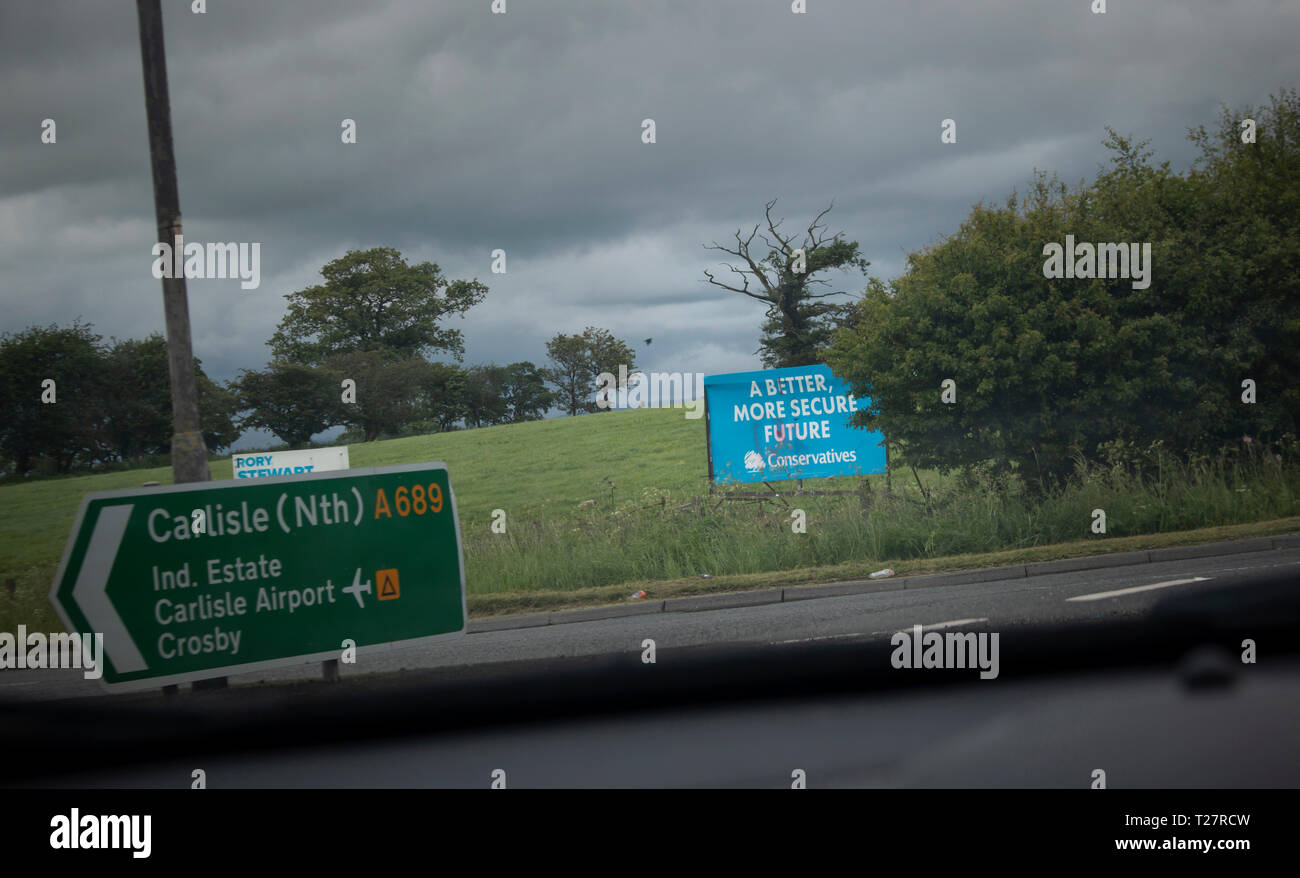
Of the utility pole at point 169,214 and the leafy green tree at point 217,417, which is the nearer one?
the utility pole at point 169,214

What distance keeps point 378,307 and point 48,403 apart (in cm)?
2863

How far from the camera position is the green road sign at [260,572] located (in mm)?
3934

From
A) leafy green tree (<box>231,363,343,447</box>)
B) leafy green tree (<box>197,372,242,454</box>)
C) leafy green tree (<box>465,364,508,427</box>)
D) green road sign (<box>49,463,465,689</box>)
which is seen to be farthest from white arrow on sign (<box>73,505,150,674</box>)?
leafy green tree (<box>465,364,508,427</box>)

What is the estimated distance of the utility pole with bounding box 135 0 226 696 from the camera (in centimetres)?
695

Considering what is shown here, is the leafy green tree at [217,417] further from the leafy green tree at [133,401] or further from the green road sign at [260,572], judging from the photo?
the green road sign at [260,572]

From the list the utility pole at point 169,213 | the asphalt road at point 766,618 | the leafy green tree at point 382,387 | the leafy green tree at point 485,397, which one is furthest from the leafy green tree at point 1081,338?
the leafy green tree at point 485,397

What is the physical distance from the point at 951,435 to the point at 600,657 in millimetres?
10962

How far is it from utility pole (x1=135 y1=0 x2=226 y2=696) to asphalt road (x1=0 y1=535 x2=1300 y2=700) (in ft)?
6.31

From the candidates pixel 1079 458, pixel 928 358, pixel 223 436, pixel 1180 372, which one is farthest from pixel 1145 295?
pixel 223 436

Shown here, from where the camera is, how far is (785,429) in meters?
15.7

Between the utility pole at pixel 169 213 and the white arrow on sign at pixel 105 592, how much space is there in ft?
9.95

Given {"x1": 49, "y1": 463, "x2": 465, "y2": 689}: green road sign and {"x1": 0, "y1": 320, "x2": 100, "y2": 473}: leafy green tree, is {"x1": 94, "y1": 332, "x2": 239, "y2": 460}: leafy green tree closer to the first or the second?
{"x1": 0, "y1": 320, "x2": 100, "y2": 473}: leafy green tree
